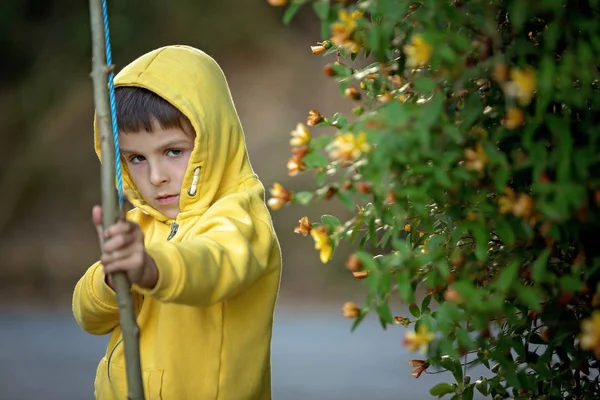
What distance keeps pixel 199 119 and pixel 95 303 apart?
0.38 metres

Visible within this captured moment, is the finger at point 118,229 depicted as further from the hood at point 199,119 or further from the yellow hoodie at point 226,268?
the hood at point 199,119

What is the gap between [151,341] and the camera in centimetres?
162

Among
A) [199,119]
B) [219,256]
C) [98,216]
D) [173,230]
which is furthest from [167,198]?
[98,216]

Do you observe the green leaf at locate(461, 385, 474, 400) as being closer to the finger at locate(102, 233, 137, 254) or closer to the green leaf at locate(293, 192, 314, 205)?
the green leaf at locate(293, 192, 314, 205)

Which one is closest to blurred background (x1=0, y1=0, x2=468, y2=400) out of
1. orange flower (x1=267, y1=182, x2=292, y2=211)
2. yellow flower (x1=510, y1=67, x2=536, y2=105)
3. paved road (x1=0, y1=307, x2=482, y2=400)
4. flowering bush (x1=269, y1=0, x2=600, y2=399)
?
paved road (x1=0, y1=307, x2=482, y2=400)

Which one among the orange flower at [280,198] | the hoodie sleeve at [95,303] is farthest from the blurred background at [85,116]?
the orange flower at [280,198]

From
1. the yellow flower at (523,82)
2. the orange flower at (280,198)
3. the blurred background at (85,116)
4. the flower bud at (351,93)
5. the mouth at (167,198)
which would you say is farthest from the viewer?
the blurred background at (85,116)

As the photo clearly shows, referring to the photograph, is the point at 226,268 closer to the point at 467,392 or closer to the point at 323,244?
the point at 323,244

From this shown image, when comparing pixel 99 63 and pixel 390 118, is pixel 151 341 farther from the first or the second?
pixel 390 118

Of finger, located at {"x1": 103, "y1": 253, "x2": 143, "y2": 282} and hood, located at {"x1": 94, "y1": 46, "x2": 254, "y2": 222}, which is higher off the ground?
hood, located at {"x1": 94, "y1": 46, "x2": 254, "y2": 222}

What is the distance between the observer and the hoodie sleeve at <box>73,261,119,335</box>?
5.37ft

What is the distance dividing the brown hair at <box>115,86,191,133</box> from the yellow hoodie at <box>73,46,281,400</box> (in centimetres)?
2

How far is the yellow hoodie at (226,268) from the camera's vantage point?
61.8 inches

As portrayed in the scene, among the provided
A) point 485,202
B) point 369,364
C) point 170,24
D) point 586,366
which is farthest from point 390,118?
point 170,24
